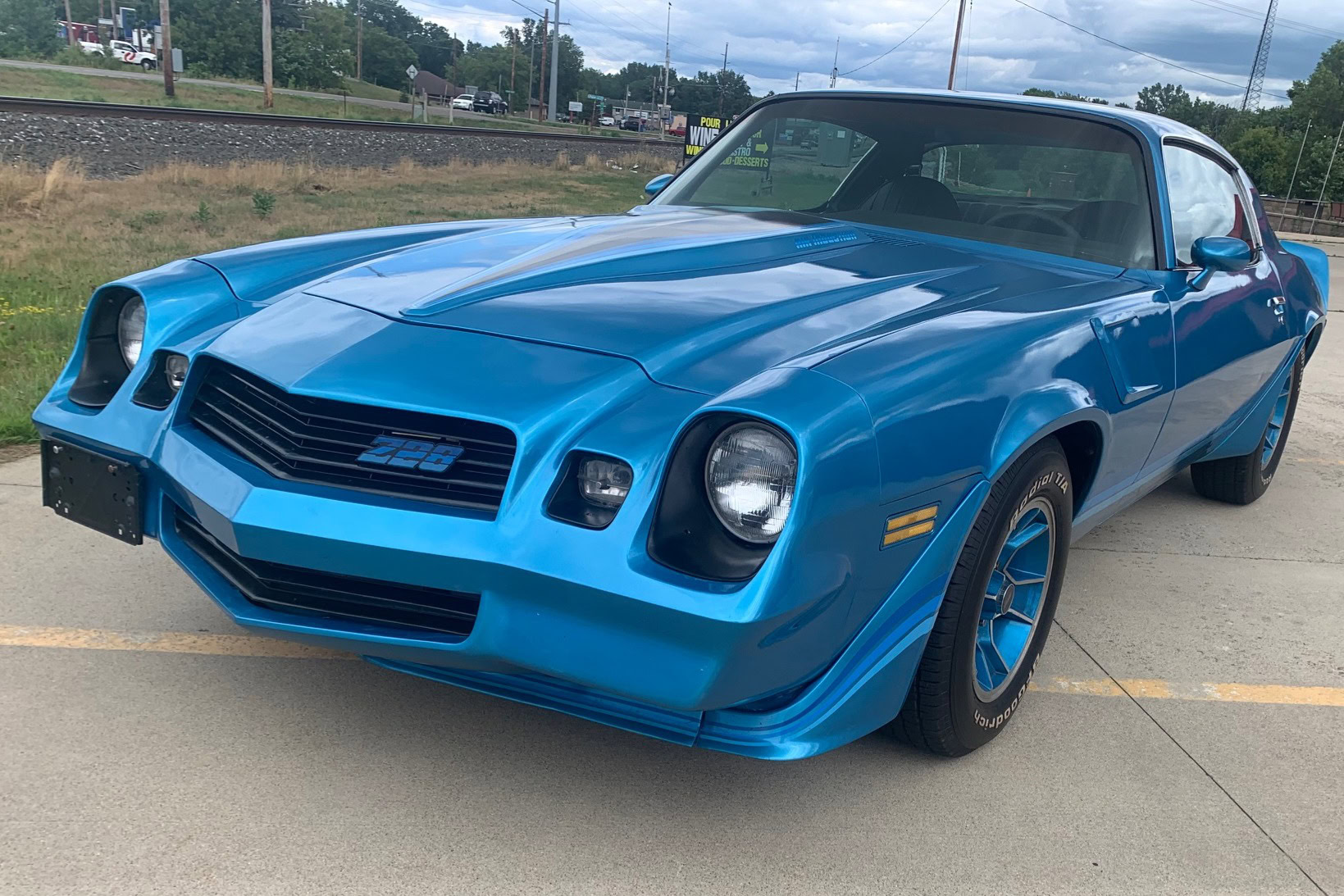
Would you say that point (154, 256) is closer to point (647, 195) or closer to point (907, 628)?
point (647, 195)

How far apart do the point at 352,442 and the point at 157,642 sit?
3.89ft

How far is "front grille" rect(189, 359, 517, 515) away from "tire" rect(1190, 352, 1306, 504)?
3.58 metres

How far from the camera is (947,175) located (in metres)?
3.71

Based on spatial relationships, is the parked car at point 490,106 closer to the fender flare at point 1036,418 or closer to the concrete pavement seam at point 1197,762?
the concrete pavement seam at point 1197,762

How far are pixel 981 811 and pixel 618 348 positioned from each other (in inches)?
48.9

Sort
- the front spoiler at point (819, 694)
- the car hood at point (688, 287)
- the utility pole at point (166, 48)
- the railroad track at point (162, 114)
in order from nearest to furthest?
the front spoiler at point (819, 694) → the car hood at point (688, 287) → the railroad track at point (162, 114) → the utility pole at point (166, 48)

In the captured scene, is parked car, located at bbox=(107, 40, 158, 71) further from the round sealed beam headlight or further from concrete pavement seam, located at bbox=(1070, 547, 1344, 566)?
the round sealed beam headlight

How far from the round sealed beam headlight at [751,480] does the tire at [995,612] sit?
1.87 ft

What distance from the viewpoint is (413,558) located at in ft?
6.41

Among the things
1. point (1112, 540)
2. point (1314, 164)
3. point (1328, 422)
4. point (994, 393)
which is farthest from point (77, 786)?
point (1314, 164)

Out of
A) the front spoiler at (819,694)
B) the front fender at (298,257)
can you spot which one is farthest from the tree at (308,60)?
the front spoiler at (819,694)

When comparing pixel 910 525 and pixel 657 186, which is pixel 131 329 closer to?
pixel 910 525

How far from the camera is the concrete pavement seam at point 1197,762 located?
2277 millimetres

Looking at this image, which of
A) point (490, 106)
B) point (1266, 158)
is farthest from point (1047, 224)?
point (490, 106)
